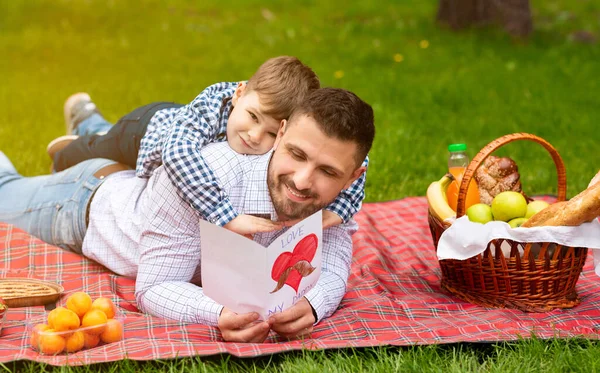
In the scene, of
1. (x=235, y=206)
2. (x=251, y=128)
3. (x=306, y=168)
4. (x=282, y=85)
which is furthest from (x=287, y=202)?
(x=282, y=85)

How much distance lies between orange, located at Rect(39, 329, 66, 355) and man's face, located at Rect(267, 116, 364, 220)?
94cm

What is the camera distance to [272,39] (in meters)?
9.92

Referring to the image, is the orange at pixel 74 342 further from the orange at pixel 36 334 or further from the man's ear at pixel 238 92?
the man's ear at pixel 238 92

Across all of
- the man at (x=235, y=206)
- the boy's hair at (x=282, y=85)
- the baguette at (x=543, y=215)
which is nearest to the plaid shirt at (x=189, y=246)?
the man at (x=235, y=206)

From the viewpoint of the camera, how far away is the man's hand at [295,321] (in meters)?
3.10

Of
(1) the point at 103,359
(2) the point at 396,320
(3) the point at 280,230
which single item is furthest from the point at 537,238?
(1) the point at 103,359

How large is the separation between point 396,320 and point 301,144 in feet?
3.11

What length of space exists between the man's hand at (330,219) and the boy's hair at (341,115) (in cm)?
41

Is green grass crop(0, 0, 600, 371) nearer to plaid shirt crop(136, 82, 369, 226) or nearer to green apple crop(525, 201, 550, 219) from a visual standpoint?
green apple crop(525, 201, 550, 219)

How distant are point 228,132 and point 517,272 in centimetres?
141

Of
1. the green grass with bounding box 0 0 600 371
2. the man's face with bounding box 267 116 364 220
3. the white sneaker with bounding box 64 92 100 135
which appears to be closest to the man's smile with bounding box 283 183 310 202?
the man's face with bounding box 267 116 364 220

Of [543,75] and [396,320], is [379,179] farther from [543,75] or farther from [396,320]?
[543,75]

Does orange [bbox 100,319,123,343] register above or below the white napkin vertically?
below

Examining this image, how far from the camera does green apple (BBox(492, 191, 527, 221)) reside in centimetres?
372
